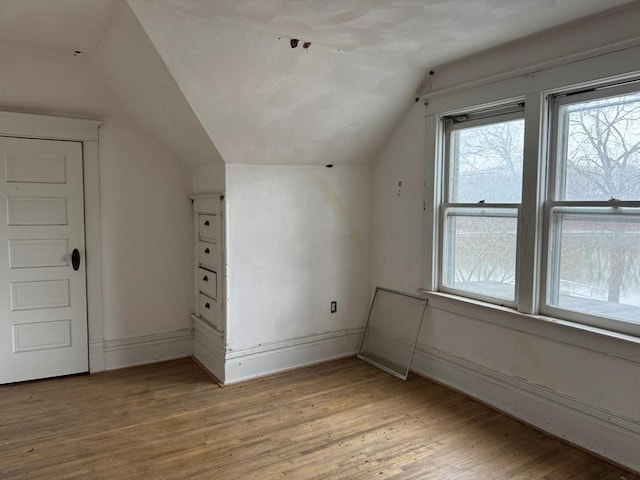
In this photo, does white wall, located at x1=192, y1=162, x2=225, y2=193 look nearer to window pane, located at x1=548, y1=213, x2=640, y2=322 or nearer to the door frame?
the door frame

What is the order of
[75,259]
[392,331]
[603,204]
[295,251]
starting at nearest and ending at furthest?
[603,204]
[75,259]
[295,251]
[392,331]

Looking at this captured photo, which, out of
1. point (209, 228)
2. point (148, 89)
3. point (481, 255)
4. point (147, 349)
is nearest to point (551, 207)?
point (481, 255)

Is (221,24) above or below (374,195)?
above

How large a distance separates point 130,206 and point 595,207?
3.35 metres

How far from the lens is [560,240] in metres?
2.83

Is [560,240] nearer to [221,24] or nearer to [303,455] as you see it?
[303,455]

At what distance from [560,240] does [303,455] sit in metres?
1.96

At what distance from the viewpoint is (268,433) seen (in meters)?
2.83

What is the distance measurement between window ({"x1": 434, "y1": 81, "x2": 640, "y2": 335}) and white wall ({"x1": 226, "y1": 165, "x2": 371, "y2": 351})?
2.95 feet

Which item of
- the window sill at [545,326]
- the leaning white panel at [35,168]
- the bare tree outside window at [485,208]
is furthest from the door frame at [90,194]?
the bare tree outside window at [485,208]

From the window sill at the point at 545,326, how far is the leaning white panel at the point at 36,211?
2.90 meters

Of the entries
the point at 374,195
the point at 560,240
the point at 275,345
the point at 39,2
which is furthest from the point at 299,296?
the point at 39,2

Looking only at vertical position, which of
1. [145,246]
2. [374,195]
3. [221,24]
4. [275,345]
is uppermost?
[221,24]

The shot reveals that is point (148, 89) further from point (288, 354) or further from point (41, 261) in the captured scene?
point (288, 354)
